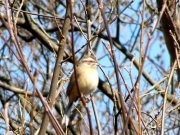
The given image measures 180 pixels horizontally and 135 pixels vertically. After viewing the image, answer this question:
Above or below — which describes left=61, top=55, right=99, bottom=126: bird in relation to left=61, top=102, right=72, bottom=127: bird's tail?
above

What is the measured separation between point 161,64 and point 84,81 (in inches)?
184

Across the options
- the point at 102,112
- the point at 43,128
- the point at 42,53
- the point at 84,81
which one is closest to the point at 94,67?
the point at 84,81

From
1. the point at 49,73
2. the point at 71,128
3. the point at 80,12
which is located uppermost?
the point at 80,12

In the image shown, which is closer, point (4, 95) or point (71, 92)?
point (71, 92)

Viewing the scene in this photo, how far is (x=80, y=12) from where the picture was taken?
8875 mm

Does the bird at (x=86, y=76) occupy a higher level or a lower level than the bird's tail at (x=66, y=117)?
higher

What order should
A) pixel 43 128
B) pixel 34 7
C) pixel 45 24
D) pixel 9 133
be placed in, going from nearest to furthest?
pixel 9 133
pixel 43 128
pixel 34 7
pixel 45 24

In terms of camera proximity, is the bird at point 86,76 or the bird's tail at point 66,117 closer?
the bird's tail at point 66,117

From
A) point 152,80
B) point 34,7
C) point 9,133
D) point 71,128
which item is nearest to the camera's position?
point 9,133

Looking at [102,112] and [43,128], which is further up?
[102,112]

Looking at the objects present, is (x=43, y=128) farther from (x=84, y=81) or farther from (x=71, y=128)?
(x=71, y=128)

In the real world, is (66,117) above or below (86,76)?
below

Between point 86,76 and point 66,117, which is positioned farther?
point 86,76

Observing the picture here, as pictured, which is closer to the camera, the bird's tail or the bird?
the bird's tail
